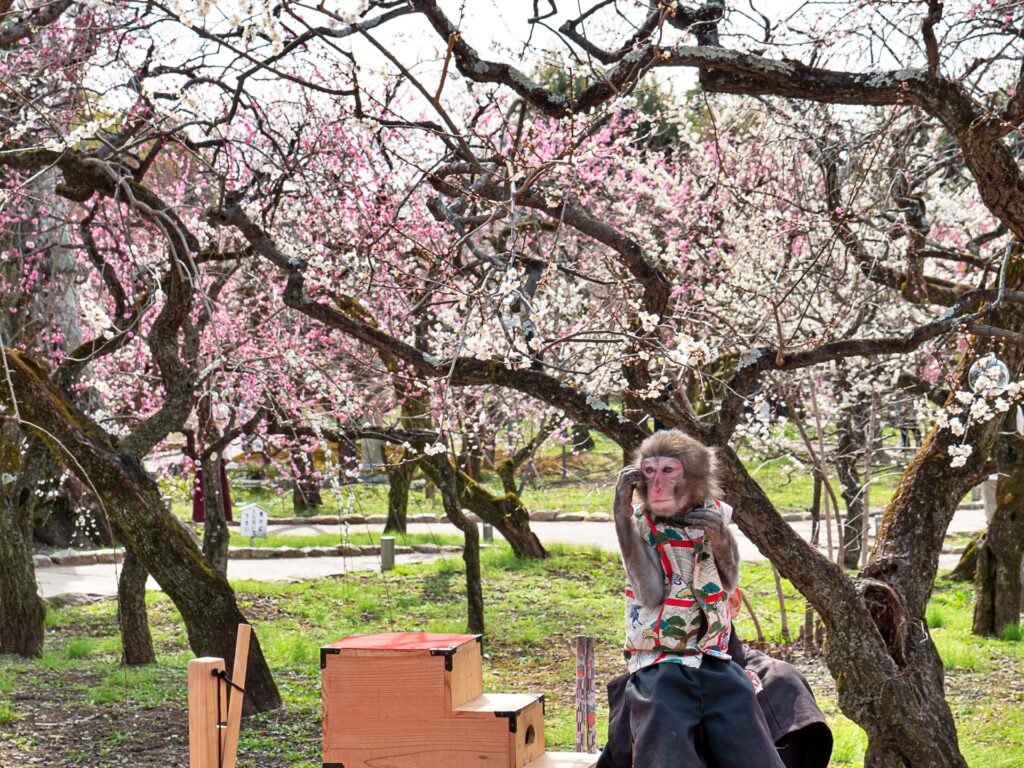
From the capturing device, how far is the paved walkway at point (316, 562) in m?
12.4

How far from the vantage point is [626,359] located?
5082 millimetres

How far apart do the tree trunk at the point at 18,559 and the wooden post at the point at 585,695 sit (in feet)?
17.9

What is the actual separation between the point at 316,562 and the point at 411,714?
34.6 feet

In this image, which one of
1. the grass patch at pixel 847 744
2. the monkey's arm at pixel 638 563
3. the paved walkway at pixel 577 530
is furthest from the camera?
Answer: the paved walkway at pixel 577 530

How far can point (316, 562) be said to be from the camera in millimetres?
13969

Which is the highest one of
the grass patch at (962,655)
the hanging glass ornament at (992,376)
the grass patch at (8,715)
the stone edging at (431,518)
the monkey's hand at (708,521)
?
the hanging glass ornament at (992,376)

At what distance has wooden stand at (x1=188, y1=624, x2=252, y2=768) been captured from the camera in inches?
132

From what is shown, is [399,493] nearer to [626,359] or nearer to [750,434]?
[750,434]

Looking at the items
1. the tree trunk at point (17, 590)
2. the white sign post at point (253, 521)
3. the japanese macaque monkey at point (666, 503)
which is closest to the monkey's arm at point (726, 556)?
the japanese macaque monkey at point (666, 503)

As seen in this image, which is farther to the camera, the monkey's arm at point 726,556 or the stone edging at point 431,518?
the stone edging at point 431,518

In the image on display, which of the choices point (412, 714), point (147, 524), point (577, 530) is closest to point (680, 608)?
point (412, 714)

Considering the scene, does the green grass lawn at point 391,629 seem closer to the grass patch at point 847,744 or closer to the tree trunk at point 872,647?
the grass patch at point 847,744

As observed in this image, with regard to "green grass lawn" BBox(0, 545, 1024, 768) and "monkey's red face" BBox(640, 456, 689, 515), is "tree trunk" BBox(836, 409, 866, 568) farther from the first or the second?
"monkey's red face" BBox(640, 456, 689, 515)

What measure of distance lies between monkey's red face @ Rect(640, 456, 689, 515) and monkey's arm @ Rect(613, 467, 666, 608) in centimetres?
10
